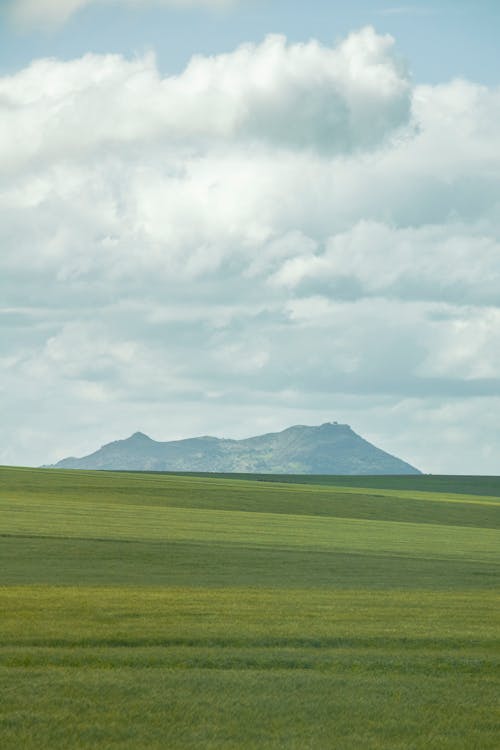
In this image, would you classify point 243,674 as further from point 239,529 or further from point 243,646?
point 239,529

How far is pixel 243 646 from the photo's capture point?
16047 millimetres

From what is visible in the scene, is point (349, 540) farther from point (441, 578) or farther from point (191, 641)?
point (191, 641)

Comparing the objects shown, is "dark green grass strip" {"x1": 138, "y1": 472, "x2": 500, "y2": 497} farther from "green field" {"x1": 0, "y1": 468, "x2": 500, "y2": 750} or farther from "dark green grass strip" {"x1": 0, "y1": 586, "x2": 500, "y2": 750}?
"dark green grass strip" {"x1": 0, "y1": 586, "x2": 500, "y2": 750}

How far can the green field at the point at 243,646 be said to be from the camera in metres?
11.6

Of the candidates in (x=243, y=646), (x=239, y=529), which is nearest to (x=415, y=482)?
(x=239, y=529)

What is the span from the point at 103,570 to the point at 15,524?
672 inches

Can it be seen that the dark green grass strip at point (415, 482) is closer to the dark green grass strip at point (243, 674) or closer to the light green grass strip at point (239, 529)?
the light green grass strip at point (239, 529)

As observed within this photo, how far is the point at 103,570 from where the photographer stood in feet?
92.6

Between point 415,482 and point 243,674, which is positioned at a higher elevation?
point 415,482

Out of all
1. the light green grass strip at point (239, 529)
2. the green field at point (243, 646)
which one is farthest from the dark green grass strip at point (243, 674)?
the light green grass strip at point (239, 529)

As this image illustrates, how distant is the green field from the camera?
11555mm

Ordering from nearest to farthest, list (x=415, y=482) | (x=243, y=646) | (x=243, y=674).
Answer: (x=243, y=674) < (x=243, y=646) < (x=415, y=482)

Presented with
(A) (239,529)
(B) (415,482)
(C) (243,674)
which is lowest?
(C) (243,674)

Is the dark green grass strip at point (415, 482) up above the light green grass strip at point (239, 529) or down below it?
above
